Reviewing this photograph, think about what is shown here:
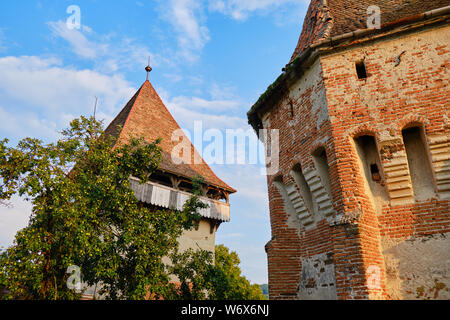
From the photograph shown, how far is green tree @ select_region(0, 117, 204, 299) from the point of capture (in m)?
6.11

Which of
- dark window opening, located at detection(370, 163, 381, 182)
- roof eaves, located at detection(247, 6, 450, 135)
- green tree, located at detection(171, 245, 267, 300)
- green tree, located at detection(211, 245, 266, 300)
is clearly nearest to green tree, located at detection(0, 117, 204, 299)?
green tree, located at detection(171, 245, 267, 300)

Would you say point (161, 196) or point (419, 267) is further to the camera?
point (161, 196)

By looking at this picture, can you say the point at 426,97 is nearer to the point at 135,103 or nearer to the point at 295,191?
the point at 295,191

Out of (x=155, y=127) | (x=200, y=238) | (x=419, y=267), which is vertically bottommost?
(x=419, y=267)

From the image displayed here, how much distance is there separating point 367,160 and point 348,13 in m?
3.88

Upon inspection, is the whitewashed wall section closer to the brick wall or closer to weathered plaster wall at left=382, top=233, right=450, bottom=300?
the brick wall

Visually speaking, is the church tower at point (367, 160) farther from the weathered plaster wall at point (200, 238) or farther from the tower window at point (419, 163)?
the weathered plaster wall at point (200, 238)

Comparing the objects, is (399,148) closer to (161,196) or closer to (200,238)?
(161,196)

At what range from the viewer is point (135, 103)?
815 inches

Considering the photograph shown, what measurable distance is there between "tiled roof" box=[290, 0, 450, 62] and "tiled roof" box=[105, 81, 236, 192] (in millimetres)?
10313

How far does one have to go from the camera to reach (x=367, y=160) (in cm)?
640

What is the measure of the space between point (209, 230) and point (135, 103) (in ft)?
30.9

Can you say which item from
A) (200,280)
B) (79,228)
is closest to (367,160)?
(200,280)

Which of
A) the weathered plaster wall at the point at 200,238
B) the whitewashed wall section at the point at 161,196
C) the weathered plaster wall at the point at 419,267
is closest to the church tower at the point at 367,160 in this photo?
the weathered plaster wall at the point at 419,267
